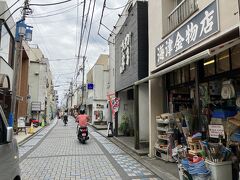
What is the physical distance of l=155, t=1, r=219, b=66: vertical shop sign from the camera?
5566 mm

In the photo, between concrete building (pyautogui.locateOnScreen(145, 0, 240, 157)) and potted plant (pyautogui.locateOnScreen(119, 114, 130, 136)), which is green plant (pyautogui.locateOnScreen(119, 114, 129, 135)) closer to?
potted plant (pyautogui.locateOnScreen(119, 114, 130, 136))

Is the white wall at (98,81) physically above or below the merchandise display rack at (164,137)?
above

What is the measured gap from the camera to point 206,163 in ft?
17.8

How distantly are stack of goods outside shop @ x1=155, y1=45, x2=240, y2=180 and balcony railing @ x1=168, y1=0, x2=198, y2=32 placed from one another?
1.43m

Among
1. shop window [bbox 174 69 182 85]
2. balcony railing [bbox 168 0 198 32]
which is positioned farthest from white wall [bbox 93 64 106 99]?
balcony railing [bbox 168 0 198 32]

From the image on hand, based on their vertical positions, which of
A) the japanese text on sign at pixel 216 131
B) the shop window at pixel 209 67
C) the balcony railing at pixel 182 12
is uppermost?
the balcony railing at pixel 182 12

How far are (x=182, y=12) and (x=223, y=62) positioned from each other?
2301 millimetres

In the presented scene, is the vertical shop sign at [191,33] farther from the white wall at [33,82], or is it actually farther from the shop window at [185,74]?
the white wall at [33,82]

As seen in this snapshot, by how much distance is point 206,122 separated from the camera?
22.5 feet

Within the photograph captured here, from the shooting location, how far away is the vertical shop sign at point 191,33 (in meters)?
5.57

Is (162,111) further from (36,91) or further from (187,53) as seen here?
(36,91)

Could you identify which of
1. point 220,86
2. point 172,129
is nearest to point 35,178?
point 172,129

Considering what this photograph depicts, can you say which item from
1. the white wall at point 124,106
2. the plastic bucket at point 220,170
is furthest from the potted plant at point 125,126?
the plastic bucket at point 220,170

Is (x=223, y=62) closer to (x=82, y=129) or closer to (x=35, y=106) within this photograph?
(x=82, y=129)
